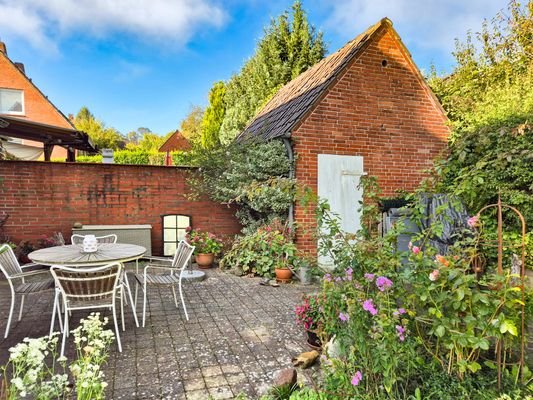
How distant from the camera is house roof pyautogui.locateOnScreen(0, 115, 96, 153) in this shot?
6.88 meters

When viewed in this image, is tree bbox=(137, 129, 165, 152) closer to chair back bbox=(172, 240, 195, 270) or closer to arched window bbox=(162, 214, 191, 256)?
arched window bbox=(162, 214, 191, 256)

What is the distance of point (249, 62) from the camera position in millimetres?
18484

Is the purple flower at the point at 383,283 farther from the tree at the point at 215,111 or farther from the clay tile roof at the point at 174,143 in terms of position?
the clay tile roof at the point at 174,143

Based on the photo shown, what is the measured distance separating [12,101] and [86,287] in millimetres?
20250

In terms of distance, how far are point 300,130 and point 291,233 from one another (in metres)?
2.00

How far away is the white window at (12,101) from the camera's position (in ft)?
60.5

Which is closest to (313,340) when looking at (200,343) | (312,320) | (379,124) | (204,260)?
(312,320)

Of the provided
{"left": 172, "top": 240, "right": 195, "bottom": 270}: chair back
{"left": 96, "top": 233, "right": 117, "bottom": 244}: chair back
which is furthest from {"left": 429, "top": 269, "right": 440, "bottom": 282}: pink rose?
{"left": 96, "top": 233, "right": 117, "bottom": 244}: chair back

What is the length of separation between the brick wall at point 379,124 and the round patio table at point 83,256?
3.39 meters

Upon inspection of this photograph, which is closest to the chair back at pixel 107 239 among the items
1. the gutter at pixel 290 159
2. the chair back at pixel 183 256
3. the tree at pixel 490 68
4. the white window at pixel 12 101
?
the chair back at pixel 183 256

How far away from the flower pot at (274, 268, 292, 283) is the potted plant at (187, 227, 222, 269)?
1.91 meters

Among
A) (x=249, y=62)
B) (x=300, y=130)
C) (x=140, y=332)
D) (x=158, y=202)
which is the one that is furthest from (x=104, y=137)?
(x=140, y=332)

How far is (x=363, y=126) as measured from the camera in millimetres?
7211

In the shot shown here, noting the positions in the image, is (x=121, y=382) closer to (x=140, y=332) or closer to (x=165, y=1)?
(x=140, y=332)
